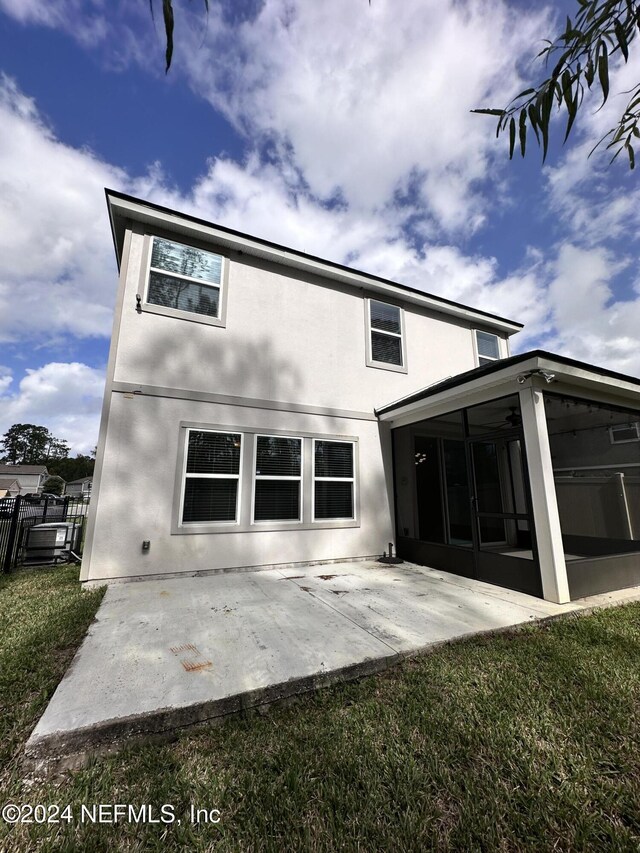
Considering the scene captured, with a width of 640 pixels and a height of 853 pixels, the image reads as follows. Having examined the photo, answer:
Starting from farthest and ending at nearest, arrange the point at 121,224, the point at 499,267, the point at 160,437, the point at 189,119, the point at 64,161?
the point at 499,267
the point at 64,161
the point at 121,224
the point at 160,437
the point at 189,119

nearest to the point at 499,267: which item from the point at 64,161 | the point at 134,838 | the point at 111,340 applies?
the point at 111,340

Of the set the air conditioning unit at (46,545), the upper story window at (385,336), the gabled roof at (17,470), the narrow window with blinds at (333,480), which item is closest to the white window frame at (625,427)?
the upper story window at (385,336)

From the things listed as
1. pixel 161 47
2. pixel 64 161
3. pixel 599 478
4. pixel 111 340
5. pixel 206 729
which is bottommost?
pixel 206 729

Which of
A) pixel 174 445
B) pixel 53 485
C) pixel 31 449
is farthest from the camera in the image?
pixel 31 449

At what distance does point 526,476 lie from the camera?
4.71 meters

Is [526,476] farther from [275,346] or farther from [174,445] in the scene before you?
[174,445]

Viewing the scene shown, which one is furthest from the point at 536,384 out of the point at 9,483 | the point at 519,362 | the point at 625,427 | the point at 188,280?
the point at 9,483

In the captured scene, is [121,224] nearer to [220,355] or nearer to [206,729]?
[220,355]

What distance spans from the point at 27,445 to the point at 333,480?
3397 inches

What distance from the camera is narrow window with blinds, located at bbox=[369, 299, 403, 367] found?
7.94 metres

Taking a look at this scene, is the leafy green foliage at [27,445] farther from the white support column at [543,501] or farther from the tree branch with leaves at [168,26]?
the tree branch with leaves at [168,26]

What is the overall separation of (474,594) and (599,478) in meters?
4.25

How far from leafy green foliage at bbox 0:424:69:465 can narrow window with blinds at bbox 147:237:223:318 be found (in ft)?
267

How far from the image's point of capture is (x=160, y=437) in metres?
5.55
